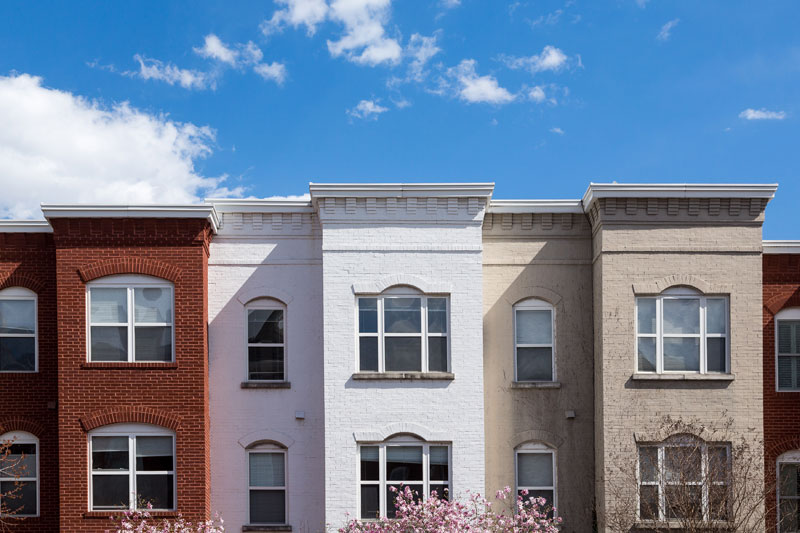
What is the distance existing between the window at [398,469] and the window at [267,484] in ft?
6.26

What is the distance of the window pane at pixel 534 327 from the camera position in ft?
55.1

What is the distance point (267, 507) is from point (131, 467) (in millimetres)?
2931

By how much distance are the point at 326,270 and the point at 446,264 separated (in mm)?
2468

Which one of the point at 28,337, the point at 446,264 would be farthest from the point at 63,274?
the point at 446,264

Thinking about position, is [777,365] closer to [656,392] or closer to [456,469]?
[656,392]

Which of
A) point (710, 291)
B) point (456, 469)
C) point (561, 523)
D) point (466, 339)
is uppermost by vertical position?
point (710, 291)

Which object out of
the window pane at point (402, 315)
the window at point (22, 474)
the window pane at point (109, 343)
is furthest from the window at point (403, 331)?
the window at point (22, 474)

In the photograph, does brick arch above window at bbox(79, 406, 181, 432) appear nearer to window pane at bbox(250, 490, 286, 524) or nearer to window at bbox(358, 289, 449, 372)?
window pane at bbox(250, 490, 286, 524)

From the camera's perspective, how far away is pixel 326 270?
621 inches

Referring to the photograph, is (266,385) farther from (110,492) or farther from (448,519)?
(448,519)

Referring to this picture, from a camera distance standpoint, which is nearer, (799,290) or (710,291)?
(710,291)

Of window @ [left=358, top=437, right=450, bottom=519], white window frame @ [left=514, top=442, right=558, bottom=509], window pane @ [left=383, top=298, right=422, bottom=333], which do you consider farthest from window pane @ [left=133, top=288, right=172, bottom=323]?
white window frame @ [left=514, top=442, right=558, bottom=509]

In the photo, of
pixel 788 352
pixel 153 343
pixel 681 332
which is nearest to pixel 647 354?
pixel 681 332

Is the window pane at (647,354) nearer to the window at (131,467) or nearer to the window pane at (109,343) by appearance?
the window at (131,467)
